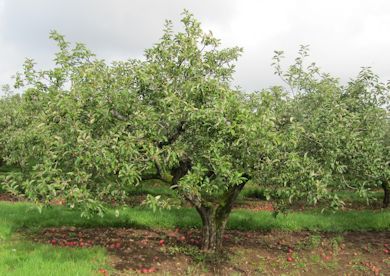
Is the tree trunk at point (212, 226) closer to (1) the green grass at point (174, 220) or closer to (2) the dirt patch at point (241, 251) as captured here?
(2) the dirt patch at point (241, 251)

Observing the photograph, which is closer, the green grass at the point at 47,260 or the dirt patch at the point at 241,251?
the green grass at the point at 47,260

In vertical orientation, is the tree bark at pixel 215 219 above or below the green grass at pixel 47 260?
above

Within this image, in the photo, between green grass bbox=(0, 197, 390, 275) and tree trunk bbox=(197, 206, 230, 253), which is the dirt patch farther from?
green grass bbox=(0, 197, 390, 275)

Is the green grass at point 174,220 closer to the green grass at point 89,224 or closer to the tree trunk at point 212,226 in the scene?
the green grass at point 89,224

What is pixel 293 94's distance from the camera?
1430 cm

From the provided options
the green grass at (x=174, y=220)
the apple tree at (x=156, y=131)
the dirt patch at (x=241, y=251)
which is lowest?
the dirt patch at (x=241, y=251)

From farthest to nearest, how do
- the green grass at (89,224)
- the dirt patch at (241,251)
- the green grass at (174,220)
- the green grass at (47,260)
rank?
1. the green grass at (174,220)
2. the dirt patch at (241,251)
3. the green grass at (89,224)
4. the green grass at (47,260)

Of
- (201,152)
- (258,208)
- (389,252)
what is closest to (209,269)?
(201,152)

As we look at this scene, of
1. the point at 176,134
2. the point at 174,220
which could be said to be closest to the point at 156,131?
the point at 176,134

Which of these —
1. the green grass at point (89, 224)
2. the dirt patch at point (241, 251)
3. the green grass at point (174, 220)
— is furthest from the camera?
the green grass at point (174, 220)

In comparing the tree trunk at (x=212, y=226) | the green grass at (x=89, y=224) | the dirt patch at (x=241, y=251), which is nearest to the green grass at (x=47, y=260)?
the green grass at (x=89, y=224)

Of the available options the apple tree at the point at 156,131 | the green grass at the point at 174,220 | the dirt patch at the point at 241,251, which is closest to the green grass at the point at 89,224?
the green grass at the point at 174,220

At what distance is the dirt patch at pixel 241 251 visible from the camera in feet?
39.7

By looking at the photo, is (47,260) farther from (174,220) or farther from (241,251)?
(174,220)
